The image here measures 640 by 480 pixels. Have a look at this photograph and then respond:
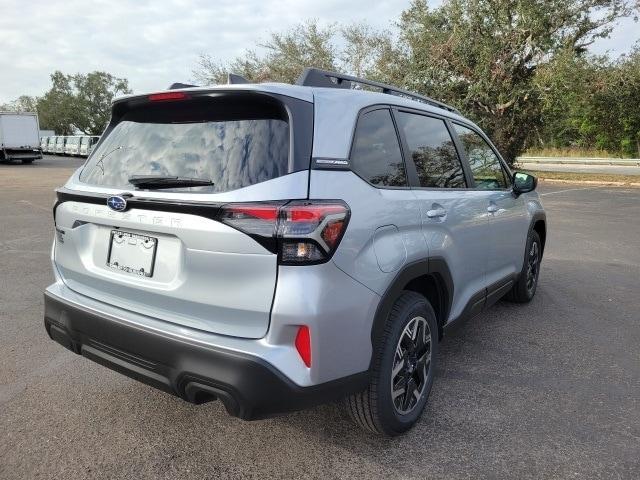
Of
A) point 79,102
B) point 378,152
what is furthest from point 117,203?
point 79,102

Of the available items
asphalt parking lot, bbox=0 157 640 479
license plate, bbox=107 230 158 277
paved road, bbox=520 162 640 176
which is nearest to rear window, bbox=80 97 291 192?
license plate, bbox=107 230 158 277

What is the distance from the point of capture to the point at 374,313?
2.33 m

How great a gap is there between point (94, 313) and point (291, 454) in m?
1.18

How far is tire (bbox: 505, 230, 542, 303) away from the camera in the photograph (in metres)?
4.79

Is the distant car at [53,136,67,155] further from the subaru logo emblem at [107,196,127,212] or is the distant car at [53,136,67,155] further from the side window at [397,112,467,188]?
the subaru logo emblem at [107,196,127,212]

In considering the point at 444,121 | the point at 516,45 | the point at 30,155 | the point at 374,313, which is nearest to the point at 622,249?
the point at 444,121

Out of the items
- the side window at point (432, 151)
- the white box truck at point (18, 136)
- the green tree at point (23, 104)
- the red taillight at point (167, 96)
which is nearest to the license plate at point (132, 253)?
the red taillight at point (167, 96)

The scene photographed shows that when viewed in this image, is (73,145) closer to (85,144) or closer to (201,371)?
(85,144)

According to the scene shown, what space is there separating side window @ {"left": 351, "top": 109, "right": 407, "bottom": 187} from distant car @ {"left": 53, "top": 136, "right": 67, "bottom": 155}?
51.2 metres

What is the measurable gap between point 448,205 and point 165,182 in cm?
165

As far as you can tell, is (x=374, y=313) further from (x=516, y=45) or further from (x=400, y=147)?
(x=516, y=45)

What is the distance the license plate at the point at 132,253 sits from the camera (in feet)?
7.75

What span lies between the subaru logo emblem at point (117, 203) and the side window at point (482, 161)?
7.73 feet

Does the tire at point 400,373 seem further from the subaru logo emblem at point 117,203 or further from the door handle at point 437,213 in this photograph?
the subaru logo emblem at point 117,203
